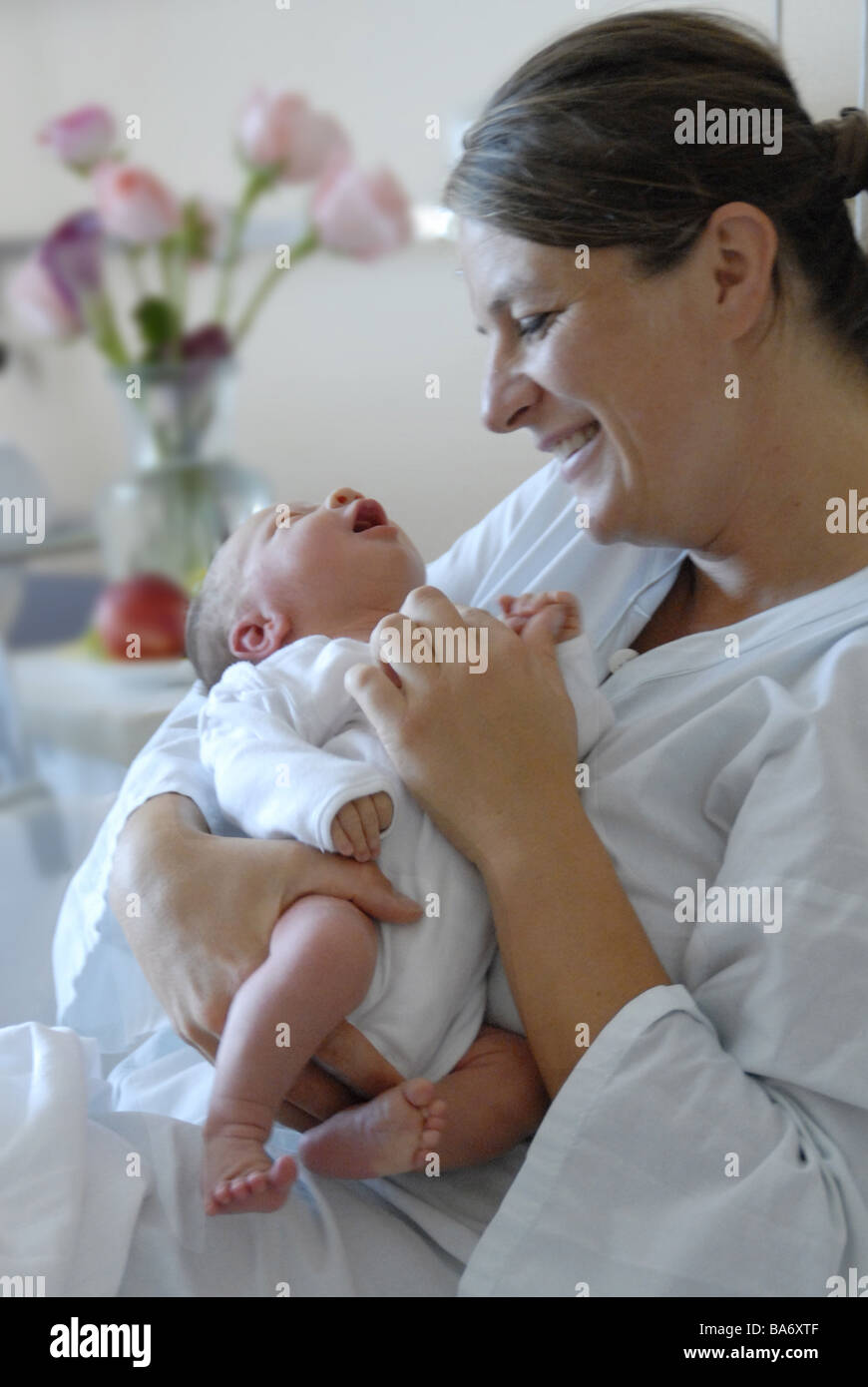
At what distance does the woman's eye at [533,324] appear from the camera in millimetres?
996

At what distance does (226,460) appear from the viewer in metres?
1.17

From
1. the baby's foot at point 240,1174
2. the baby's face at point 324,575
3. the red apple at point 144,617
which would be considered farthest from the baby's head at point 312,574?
the baby's foot at point 240,1174

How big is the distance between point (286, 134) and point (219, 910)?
0.71 m

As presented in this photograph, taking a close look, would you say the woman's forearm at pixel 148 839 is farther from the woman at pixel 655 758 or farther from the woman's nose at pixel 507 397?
the woman's nose at pixel 507 397

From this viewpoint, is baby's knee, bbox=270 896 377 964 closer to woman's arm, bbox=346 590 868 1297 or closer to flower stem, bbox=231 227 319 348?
woman's arm, bbox=346 590 868 1297

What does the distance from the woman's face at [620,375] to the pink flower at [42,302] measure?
344 mm

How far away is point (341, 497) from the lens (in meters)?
1.12

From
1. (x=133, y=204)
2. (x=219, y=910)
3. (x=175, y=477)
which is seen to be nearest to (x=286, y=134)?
(x=133, y=204)

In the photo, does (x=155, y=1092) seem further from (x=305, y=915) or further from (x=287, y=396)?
(x=287, y=396)

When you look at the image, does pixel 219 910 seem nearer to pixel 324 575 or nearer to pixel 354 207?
pixel 324 575

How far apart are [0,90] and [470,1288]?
106 centimetres

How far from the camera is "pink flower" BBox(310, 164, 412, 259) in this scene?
→ 1179 millimetres

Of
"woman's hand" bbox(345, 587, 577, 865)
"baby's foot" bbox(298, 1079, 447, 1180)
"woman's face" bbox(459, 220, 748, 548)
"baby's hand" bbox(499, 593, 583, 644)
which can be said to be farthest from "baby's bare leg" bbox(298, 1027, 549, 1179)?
"woman's face" bbox(459, 220, 748, 548)
